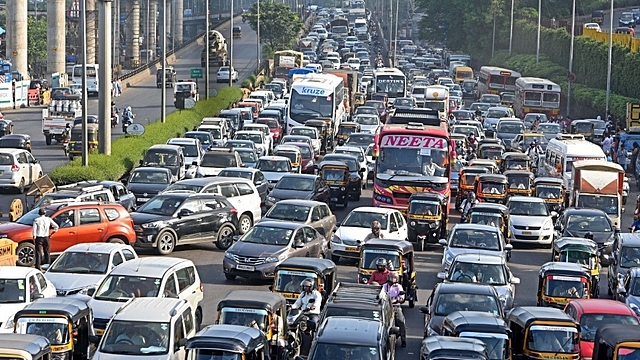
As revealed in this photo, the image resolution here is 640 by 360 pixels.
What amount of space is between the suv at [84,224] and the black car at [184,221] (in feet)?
3.30

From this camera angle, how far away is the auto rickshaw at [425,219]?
3544 centimetres

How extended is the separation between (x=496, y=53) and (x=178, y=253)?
85.5 meters

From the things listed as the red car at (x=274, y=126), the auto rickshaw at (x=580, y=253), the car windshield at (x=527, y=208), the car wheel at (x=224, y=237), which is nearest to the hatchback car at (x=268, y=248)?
the car wheel at (x=224, y=237)

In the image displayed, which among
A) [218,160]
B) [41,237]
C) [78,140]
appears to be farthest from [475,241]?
[78,140]

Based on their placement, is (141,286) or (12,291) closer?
(12,291)

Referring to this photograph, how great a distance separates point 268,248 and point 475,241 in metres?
5.03

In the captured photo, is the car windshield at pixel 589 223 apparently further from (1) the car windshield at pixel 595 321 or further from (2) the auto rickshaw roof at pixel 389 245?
(1) the car windshield at pixel 595 321

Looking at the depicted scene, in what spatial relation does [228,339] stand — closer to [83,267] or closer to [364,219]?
[83,267]

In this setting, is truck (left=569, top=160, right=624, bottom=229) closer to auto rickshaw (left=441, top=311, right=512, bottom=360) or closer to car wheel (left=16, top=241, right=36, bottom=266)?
car wheel (left=16, top=241, right=36, bottom=266)

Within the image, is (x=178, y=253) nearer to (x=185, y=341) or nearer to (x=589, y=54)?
(x=185, y=341)

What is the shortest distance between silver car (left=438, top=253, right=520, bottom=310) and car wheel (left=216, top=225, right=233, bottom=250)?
900cm

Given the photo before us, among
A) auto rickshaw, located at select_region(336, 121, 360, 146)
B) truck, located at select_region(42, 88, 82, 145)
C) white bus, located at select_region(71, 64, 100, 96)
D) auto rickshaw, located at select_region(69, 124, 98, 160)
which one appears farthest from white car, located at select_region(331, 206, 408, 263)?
white bus, located at select_region(71, 64, 100, 96)

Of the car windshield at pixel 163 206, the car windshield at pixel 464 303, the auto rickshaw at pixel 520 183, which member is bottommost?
the auto rickshaw at pixel 520 183

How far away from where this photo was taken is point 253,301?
2062 centimetres
